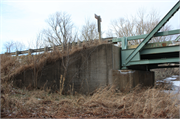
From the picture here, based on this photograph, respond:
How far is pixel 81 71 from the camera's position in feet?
30.9

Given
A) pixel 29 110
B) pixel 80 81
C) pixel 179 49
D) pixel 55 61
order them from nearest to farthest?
pixel 29 110 < pixel 179 49 < pixel 80 81 < pixel 55 61

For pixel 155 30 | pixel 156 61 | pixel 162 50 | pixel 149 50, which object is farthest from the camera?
pixel 149 50

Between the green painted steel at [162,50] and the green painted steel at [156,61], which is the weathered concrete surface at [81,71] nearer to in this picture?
the green painted steel at [156,61]

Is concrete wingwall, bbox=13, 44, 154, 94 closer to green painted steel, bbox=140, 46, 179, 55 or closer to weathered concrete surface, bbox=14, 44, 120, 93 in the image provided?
weathered concrete surface, bbox=14, 44, 120, 93

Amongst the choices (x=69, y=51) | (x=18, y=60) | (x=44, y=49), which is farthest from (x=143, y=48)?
(x=18, y=60)

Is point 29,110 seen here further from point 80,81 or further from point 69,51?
point 69,51

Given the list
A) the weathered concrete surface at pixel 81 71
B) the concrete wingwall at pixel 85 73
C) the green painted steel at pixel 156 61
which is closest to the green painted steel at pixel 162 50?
the green painted steel at pixel 156 61

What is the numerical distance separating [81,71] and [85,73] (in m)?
0.31

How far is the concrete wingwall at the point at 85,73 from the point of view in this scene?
8945 mm

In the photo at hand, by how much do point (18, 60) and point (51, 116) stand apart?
8015 millimetres

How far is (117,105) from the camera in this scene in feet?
18.7

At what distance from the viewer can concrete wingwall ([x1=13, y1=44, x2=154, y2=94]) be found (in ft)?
29.3

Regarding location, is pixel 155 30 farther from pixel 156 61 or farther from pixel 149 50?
pixel 156 61

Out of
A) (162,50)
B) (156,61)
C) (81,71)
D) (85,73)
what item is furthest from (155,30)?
(81,71)
